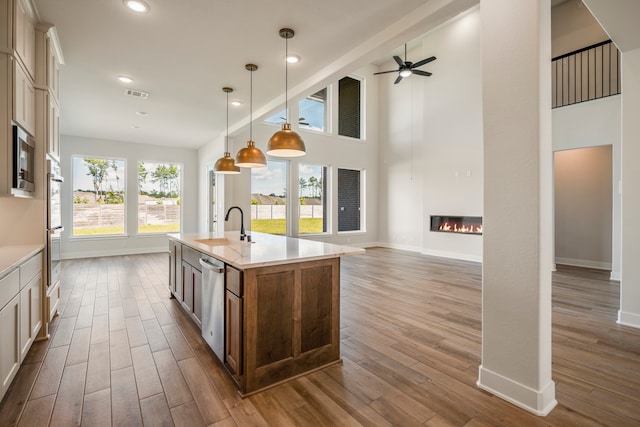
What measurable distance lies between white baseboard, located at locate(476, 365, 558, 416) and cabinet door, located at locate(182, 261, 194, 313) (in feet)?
8.72

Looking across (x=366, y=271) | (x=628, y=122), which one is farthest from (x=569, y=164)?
(x=366, y=271)

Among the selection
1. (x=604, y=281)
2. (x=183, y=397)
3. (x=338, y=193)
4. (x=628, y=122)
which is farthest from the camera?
(x=338, y=193)

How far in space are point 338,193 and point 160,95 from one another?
5.32m

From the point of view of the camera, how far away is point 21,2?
2.39 m

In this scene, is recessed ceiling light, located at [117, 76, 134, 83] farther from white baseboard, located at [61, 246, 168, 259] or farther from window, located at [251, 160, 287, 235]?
white baseboard, located at [61, 246, 168, 259]

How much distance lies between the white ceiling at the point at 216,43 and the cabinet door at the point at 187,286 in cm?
229

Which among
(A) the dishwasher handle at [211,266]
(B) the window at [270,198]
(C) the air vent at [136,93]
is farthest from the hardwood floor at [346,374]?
(B) the window at [270,198]

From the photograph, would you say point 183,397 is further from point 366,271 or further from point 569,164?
point 569,164

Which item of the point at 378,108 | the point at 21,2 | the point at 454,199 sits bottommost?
the point at 454,199

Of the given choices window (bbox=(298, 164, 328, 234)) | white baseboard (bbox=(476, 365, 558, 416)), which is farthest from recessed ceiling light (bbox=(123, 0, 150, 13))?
window (bbox=(298, 164, 328, 234))

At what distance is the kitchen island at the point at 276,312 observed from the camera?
2.06 m

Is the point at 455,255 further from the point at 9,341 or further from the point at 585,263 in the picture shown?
the point at 9,341

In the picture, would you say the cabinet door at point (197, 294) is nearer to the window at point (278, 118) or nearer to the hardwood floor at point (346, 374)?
the hardwood floor at point (346, 374)

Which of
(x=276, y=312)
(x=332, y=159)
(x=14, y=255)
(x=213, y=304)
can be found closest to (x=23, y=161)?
(x=14, y=255)
